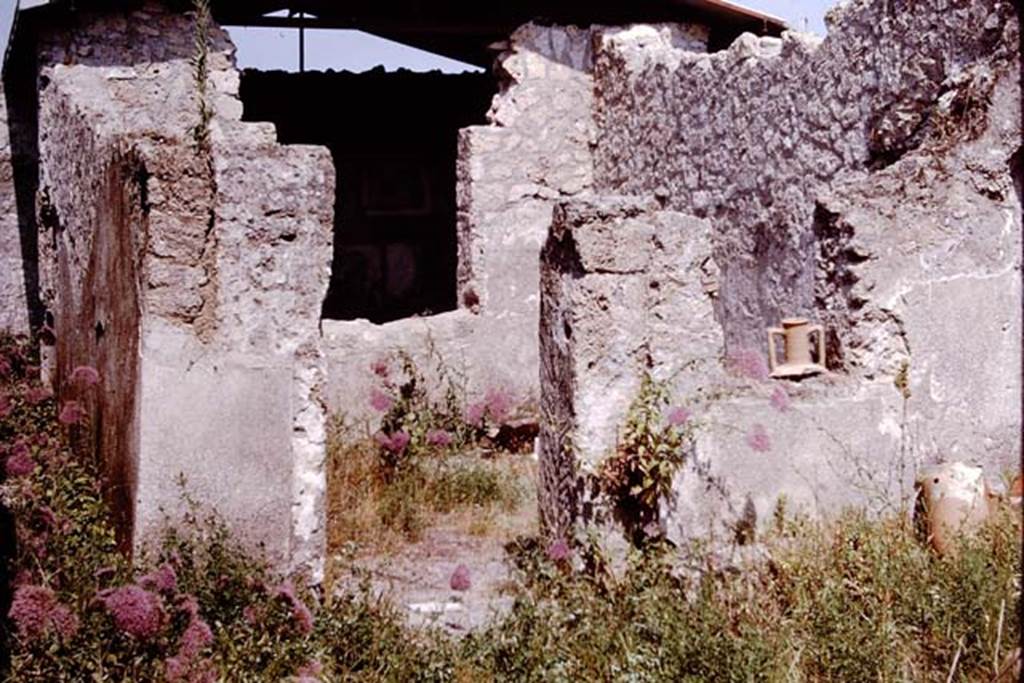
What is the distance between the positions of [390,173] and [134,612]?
29.9 feet

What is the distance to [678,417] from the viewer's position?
4812mm

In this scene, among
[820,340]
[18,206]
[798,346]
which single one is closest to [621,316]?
[798,346]

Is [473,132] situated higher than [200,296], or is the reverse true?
[473,132]

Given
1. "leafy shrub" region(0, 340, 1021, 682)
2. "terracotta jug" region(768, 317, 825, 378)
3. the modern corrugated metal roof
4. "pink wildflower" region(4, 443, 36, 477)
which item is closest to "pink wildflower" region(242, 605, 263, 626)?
"leafy shrub" region(0, 340, 1021, 682)

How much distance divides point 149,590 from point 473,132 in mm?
5620

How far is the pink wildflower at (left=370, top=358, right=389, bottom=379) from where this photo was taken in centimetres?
777

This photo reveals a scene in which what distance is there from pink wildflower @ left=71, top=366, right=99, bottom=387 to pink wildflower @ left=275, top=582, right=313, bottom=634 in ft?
4.75

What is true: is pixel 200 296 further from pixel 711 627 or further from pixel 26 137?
pixel 26 137

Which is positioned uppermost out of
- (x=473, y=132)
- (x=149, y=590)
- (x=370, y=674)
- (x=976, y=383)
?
(x=473, y=132)

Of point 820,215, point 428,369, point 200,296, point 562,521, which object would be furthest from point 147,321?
point 428,369

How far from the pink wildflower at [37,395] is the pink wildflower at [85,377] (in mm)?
1008

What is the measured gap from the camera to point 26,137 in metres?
10.1

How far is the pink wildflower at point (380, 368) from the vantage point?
7766 mm

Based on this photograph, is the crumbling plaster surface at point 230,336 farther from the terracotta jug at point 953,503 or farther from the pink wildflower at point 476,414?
the pink wildflower at point 476,414
